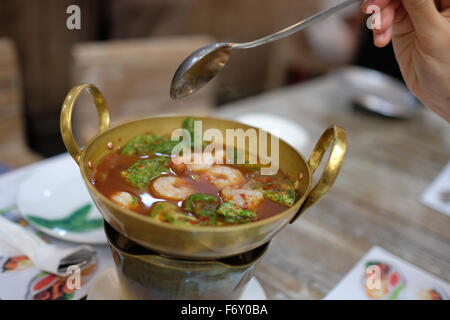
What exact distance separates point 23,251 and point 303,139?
124 cm

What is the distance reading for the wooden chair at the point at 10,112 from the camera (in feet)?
6.21

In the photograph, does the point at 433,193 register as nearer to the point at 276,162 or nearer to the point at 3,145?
the point at 276,162

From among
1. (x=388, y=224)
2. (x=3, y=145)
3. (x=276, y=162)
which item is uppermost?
(x=276, y=162)

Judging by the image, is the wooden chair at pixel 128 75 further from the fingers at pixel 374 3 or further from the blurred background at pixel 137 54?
the fingers at pixel 374 3

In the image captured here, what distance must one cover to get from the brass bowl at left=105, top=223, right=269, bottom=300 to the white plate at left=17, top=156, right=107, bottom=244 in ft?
0.90

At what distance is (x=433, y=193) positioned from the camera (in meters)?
1.52

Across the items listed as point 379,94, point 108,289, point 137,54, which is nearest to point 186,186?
point 108,289

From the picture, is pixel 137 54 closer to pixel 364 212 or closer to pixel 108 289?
pixel 364 212

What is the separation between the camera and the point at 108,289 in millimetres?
869

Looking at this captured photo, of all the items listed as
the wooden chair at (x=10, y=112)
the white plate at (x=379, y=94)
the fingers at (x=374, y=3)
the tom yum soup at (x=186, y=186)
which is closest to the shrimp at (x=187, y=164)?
the tom yum soup at (x=186, y=186)

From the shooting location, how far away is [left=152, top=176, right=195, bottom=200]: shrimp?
32.0 inches

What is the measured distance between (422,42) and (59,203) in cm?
117

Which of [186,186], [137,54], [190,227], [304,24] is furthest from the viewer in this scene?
[137,54]
